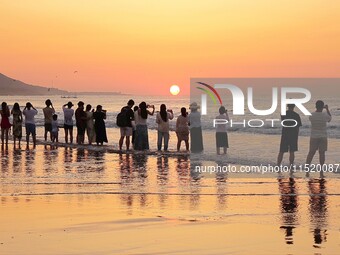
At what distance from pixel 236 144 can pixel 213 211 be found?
21708mm

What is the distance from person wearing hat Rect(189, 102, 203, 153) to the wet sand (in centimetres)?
490

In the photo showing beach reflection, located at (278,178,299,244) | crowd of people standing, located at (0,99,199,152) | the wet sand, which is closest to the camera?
the wet sand

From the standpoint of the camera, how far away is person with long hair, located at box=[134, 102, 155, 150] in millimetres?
26250

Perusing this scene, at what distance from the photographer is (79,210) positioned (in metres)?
13.6

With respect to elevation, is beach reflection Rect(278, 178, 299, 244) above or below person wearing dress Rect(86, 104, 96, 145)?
below

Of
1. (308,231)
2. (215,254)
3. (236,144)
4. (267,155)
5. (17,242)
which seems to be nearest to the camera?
(215,254)

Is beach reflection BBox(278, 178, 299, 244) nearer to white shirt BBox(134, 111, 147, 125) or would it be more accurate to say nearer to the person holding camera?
the person holding camera

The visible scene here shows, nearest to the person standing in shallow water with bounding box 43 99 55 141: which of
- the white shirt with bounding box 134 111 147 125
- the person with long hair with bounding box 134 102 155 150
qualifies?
the person with long hair with bounding box 134 102 155 150

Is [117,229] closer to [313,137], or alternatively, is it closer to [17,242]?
[17,242]

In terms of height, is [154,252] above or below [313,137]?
below

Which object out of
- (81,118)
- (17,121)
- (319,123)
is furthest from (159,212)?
(17,121)

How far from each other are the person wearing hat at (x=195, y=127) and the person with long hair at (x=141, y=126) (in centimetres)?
155

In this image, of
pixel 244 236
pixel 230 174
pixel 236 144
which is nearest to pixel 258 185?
pixel 230 174

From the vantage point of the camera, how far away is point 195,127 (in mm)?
26828
